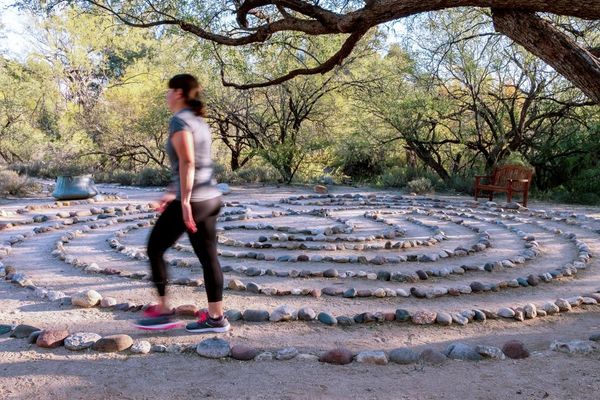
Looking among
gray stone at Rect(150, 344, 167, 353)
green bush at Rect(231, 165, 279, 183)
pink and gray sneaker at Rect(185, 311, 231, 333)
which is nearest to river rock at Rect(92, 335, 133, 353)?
gray stone at Rect(150, 344, 167, 353)

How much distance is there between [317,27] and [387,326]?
329 centimetres

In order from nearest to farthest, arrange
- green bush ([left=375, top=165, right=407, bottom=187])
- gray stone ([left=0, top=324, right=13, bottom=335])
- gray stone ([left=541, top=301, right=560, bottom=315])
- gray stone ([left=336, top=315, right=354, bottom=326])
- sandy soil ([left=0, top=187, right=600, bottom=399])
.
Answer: sandy soil ([left=0, top=187, right=600, bottom=399]) → gray stone ([left=0, top=324, right=13, bottom=335]) → gray stone ([left=336, top=315, right=354, bottom=326]) → gray stone ([left=541, top=301, right=560, bottom=315]) → green bush ([left=375, top=165, right=407, bottom=187])

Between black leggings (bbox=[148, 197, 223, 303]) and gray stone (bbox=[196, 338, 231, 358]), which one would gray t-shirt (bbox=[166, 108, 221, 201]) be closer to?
black leggings (bbox=[148, 197, 223, 303])

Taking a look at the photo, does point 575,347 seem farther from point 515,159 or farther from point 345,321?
point 515,159

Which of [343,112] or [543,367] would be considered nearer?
[543,367]

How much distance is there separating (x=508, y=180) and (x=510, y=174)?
1.00m

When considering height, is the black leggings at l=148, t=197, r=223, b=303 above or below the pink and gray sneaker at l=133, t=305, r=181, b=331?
above

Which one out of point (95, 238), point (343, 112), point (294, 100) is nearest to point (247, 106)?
point (294, 100)

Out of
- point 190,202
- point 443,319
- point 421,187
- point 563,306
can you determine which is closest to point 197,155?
point 190,202

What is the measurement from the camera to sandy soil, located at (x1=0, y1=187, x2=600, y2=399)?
277cm

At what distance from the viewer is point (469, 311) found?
157 inches

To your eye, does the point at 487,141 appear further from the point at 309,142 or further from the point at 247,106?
the point at 247,106

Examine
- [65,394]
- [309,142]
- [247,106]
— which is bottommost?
[65,394]

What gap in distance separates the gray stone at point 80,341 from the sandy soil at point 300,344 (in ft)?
0.19
